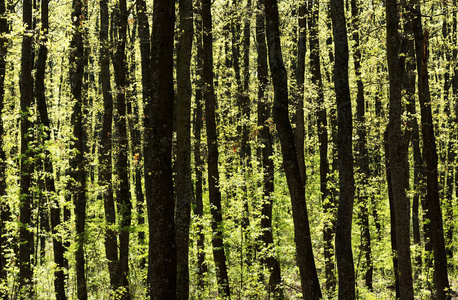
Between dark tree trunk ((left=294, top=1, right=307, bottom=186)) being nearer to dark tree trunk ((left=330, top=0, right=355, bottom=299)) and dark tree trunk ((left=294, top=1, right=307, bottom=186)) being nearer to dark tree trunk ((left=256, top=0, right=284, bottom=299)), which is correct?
dark tree trunk ((left=256, top=0, right=284, bottom=299))

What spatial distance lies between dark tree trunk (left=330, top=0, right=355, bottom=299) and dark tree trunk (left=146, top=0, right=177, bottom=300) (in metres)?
3.85

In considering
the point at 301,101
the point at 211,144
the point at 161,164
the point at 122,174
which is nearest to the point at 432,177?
the point at 301,101

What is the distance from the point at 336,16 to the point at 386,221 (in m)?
23.3

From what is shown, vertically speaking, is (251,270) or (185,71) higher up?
(185,71)

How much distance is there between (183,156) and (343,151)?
13.2 ft

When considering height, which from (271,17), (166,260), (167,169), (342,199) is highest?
(271,17)

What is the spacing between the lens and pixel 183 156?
11453mm

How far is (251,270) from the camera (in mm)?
14430

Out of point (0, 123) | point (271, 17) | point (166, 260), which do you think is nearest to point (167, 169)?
point (166, 260)

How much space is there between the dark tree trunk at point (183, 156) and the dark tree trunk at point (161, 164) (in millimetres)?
3013

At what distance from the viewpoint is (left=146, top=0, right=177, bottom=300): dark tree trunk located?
791cm

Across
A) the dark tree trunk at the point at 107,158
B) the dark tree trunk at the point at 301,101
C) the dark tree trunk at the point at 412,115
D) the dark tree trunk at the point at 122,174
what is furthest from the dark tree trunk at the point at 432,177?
the dark tree trunk at the point at 107,158

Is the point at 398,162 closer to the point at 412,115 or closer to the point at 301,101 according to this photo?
the point at 412,115

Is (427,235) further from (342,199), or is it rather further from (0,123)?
(0,123)
